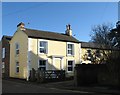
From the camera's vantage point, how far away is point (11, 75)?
115 feet

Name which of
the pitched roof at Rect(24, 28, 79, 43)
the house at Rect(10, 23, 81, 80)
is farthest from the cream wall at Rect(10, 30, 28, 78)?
the pitched roof at Rect(24, 28, 79, 43)

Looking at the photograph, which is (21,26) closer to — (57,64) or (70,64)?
(57,64)

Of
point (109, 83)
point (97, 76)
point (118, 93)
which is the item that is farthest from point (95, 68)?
point (118, 93)

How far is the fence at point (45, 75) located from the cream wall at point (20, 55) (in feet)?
8.83

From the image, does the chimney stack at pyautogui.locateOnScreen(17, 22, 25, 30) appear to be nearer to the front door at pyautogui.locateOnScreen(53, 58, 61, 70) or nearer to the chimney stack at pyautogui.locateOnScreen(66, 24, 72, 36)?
the front door at pyautogui.locateOnScreen(53, 58, 61, 70)

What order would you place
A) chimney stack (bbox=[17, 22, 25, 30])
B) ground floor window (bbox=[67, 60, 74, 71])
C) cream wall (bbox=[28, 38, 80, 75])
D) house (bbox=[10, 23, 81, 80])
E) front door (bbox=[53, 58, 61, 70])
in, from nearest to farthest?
cream wall (bbox=[28, 38, 80, 75]) < house (bbox=[10, 23, 81, 80]) < front door (bbox=[53, 58, 61, 70]) < chimney stack (bbox=[17, 22, 25, 30]) < ground floor window (bbox=[67, 60, 74, 71])

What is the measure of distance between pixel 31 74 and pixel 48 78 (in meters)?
2.41

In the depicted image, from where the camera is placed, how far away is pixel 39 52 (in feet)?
102

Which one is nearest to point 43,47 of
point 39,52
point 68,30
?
point 39,52

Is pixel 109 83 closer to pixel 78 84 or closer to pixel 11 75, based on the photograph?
pixel 78 84

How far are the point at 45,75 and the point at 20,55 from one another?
22.1 feet

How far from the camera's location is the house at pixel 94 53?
28.6 meters

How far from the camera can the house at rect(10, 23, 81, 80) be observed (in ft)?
100

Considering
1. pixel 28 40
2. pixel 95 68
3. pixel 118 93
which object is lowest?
pixel 118 93
